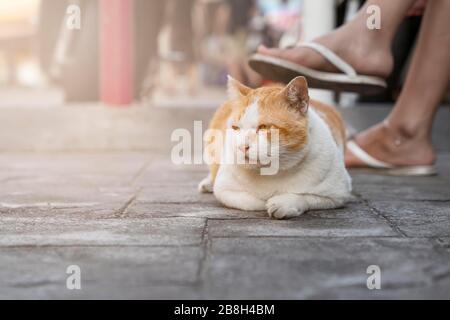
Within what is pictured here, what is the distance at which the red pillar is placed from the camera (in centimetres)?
404

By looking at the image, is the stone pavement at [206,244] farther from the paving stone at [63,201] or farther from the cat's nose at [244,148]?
the cat's nose at [244,148]

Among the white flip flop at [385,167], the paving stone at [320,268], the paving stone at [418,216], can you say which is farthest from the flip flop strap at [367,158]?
the paving stone at [320,268]

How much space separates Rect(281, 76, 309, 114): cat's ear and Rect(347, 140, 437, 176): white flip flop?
1195 millimetres

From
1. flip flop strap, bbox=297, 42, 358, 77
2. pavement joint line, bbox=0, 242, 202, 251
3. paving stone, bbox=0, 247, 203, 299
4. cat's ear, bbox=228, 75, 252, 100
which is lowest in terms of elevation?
pavement joint line, bbox=0, 242, 202, 251

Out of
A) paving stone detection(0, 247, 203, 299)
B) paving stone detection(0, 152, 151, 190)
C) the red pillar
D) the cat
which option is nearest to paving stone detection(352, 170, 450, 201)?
the cat

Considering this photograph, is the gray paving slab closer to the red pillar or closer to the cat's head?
the cat's head

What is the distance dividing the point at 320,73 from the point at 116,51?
5.44ft

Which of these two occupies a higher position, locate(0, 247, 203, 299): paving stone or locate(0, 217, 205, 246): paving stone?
locate(0, 247, 203, 299): paving stone

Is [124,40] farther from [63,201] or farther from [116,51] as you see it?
[63,201]

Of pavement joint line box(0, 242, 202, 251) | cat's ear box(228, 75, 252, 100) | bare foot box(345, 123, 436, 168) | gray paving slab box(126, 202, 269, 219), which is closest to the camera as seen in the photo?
pavement joint line box(0, 242, 202, 251)

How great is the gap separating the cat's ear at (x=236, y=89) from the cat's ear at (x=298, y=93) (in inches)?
7.9

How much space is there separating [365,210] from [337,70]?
757 millimetres

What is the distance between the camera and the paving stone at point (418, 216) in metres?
1.97

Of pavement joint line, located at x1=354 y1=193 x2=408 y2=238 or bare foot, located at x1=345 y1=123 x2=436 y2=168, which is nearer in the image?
pavement joint line, located at x1=354 y1=193 x2=408 y2=238
